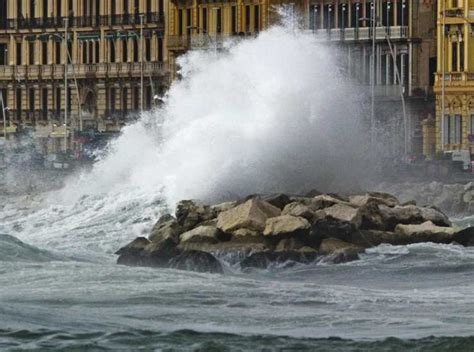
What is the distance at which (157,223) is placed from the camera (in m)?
55.5

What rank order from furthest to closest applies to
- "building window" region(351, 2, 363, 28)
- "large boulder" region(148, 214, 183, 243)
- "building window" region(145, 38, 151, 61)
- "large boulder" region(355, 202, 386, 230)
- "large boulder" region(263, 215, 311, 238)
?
"building window" region(145, 38, 151, 61)
"building window" region(351, 2, 363, 28)
"large boulder" region(355, 202, 386, 230)
"large boulder" region(148, 214, 183, 243)
"large boulder" region(263, 215, 311, 238)

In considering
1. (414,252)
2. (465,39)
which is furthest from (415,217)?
(465,39)

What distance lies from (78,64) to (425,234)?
231 feet

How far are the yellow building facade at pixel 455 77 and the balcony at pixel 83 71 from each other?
838 inches

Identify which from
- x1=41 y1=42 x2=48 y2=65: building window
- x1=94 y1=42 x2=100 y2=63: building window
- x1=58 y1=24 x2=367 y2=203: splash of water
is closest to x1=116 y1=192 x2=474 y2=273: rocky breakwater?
x1=58 y1=24 x2=367 y2=203: splash of water

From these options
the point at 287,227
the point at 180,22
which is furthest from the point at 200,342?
the point at 180,22

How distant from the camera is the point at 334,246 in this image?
50906 millimetres

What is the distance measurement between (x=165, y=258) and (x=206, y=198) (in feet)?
35.5

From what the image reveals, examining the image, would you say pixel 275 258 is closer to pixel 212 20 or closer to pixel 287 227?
pixel 287 227

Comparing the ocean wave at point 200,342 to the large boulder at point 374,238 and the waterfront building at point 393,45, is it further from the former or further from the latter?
the waterfront building at point 393,45

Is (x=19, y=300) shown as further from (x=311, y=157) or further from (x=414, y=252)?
(x=311, y=157)

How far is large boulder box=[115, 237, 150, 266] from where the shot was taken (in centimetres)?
5047

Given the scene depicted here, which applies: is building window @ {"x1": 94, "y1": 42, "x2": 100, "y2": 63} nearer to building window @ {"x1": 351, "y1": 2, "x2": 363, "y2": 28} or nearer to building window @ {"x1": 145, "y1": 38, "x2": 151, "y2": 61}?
building window @ {"x1": 145, "y1": 38, "x2": 151, "y2": 61}

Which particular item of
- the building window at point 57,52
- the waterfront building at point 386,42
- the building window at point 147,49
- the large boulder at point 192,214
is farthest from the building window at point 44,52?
the large boulder at point 192,214
